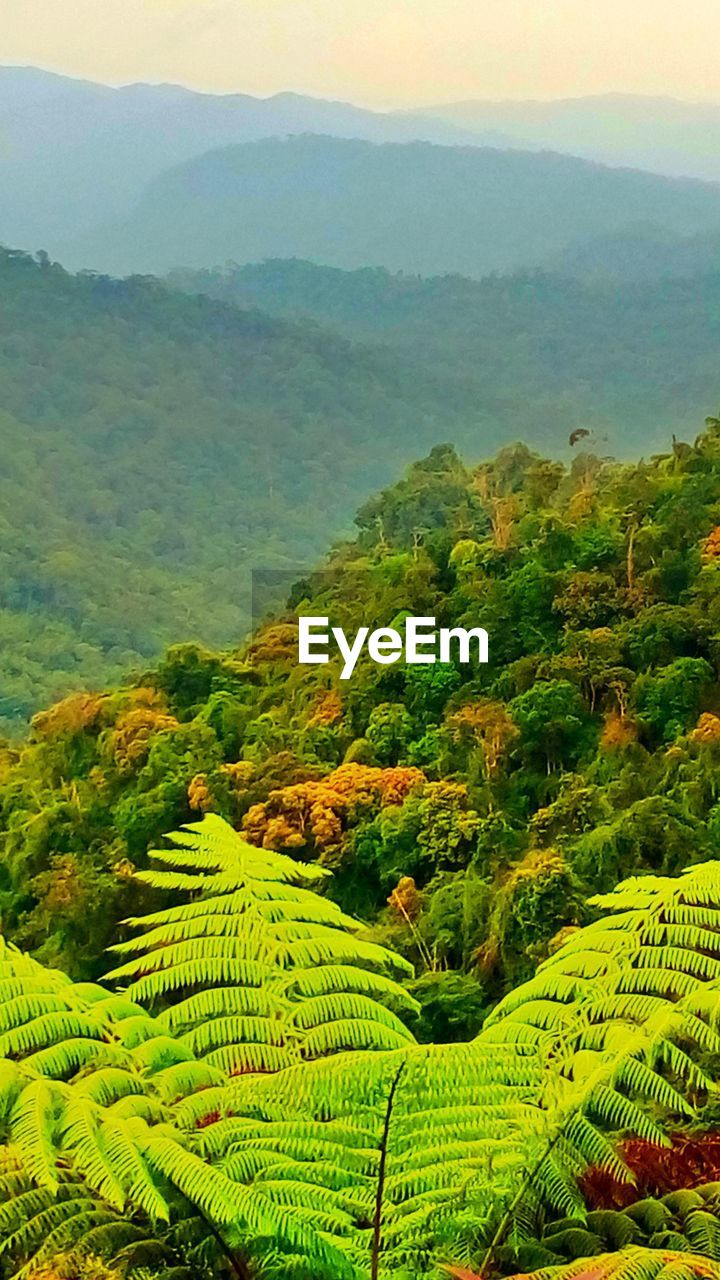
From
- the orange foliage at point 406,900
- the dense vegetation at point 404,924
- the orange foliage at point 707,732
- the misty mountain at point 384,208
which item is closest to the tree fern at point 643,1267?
the dense vegetation at point 404,924

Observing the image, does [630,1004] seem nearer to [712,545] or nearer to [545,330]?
[712,545]

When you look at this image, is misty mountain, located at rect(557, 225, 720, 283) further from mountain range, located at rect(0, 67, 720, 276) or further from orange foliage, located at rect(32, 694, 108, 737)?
orange foliage, located at rect(32, 694, 108, 737)

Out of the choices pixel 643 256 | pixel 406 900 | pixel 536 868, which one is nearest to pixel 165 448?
pixel 643 256

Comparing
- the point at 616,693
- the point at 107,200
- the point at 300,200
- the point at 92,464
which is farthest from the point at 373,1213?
the point at 107,200

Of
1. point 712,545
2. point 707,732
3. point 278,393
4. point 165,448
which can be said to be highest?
point 278,393

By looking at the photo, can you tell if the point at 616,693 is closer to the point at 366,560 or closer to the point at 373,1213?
the point at 366,560

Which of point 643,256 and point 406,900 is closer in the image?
point 406,900

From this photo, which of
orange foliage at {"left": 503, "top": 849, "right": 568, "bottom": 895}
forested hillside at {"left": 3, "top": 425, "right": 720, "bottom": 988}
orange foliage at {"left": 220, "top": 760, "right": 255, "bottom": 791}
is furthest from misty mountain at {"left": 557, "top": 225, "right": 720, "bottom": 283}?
orange foliage at {"left": 503, "top": 849, "right": 568, "bottom": 895}
